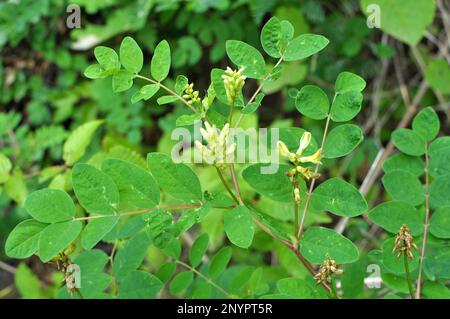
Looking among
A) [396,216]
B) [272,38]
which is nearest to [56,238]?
[272,38]

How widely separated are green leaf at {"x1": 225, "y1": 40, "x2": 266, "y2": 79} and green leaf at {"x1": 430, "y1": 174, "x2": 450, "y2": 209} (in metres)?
0.39

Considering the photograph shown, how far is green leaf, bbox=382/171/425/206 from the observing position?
110cm

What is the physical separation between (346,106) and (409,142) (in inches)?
8.9

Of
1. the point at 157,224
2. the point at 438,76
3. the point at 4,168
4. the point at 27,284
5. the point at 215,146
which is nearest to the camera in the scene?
the point at 215,146

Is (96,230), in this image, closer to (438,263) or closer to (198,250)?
(198,250)

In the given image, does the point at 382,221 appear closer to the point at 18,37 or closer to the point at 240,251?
the point at 240,251

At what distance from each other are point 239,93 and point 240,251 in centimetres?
117

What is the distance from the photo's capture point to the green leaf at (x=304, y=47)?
3.12ft

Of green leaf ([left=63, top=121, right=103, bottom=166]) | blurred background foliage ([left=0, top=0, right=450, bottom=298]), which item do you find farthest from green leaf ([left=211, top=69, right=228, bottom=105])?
blurred background foliage ([left=0, top=0, right=450, bottom=298])

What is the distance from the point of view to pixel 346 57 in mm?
2125

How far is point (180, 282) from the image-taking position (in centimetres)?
117

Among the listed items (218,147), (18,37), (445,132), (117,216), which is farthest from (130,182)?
(445,132)

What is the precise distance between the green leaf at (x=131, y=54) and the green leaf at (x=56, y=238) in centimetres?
28

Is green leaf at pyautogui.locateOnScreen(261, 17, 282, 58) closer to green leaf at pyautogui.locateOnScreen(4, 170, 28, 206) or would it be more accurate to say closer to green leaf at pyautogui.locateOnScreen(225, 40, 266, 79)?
green leaf at pyautogui.locateOnScreen(225, 40, 266, 79)
